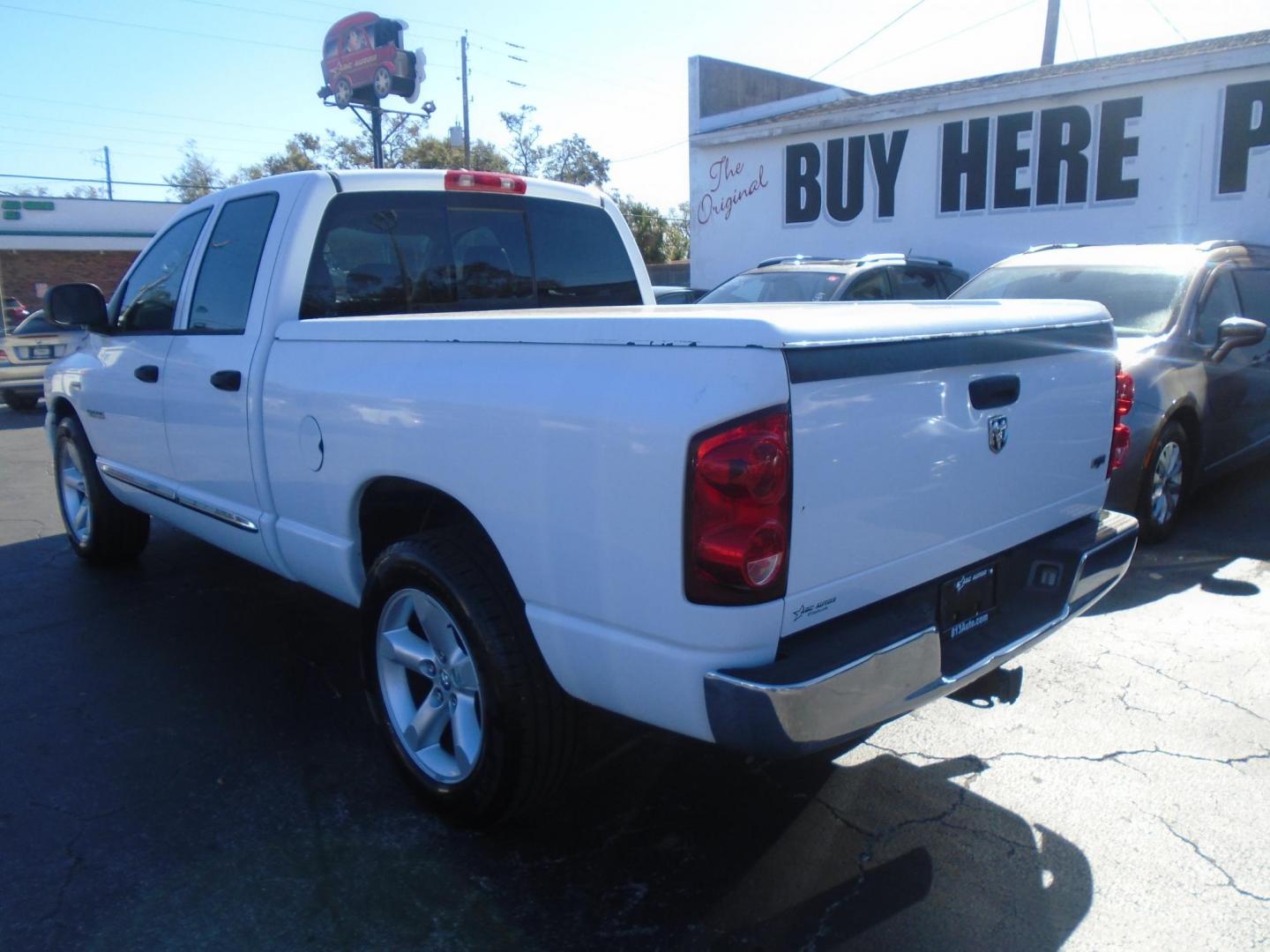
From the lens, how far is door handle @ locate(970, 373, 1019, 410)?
106 inches

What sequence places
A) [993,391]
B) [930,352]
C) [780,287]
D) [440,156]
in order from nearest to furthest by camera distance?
1. [930,352]
2. [993,391]
3. [780,287]
4. [440,156]

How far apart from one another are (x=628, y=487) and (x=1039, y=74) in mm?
14056

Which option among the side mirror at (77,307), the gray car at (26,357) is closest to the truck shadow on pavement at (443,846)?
the side mirror at (77,307)

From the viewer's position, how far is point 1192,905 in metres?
2.71

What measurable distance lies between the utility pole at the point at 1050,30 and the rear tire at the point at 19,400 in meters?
17.3

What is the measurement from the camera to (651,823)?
319 cm

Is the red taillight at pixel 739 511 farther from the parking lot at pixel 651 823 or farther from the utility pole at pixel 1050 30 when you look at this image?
the utility pole at pixel 1050 30

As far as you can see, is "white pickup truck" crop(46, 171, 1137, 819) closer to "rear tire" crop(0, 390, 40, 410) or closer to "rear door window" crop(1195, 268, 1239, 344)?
"rear door window" crop(1195, 268, 1239, 344)

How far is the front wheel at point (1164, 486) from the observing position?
5777 mm

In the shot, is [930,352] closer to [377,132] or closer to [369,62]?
[377,132]

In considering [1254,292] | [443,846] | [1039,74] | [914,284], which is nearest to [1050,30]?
[1039,74]

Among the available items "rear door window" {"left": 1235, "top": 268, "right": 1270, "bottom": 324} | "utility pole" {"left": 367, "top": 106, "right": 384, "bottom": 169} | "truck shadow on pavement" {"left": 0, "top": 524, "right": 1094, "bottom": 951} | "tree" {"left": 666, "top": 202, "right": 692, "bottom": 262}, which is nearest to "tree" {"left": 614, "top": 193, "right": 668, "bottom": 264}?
"tree" {"left": 666, "top": 202, "right": 692, "bottom": 262}

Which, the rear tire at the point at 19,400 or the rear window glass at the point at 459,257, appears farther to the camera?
the rear tire at the point at 19,400

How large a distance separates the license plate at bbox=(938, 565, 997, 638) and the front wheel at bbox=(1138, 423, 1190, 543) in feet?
10.8
